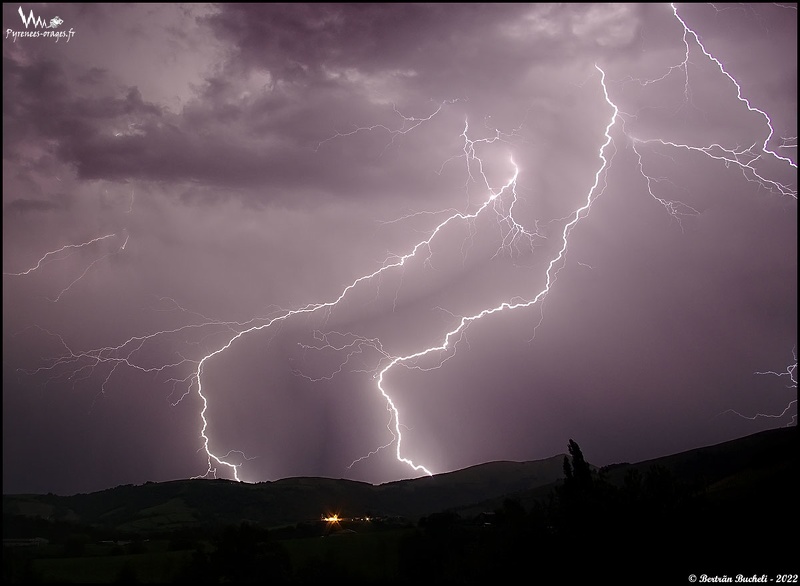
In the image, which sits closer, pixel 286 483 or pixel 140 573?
pixel 140 573

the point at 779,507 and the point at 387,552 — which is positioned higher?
the point at 779,507

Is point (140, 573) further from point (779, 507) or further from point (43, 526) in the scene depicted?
point (779, 507)

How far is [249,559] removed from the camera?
80.6 feet

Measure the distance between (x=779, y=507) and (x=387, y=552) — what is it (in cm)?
1976

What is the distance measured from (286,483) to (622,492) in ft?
244

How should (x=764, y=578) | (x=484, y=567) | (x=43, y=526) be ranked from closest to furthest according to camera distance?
(x=764, y=578)
(x=484, y=567)
(x=43, y=526)

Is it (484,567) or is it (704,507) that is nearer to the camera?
(704,507)

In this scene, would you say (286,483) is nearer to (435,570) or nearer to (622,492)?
(435,570)

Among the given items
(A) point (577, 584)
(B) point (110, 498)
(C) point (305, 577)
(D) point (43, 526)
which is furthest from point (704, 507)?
(B) point (110, 498)

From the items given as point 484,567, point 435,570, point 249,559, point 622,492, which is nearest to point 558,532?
point 622,492

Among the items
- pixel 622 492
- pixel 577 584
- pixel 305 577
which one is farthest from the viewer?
pixel 305 577

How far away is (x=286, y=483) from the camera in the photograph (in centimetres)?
8356

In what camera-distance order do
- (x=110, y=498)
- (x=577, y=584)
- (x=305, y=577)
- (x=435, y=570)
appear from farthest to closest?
(x=110, y=498) < (x=435, y=570) < (x=305, y=577) < (x=577, y=584)

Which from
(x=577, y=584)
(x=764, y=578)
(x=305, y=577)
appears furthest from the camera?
(x=305, y=577)
